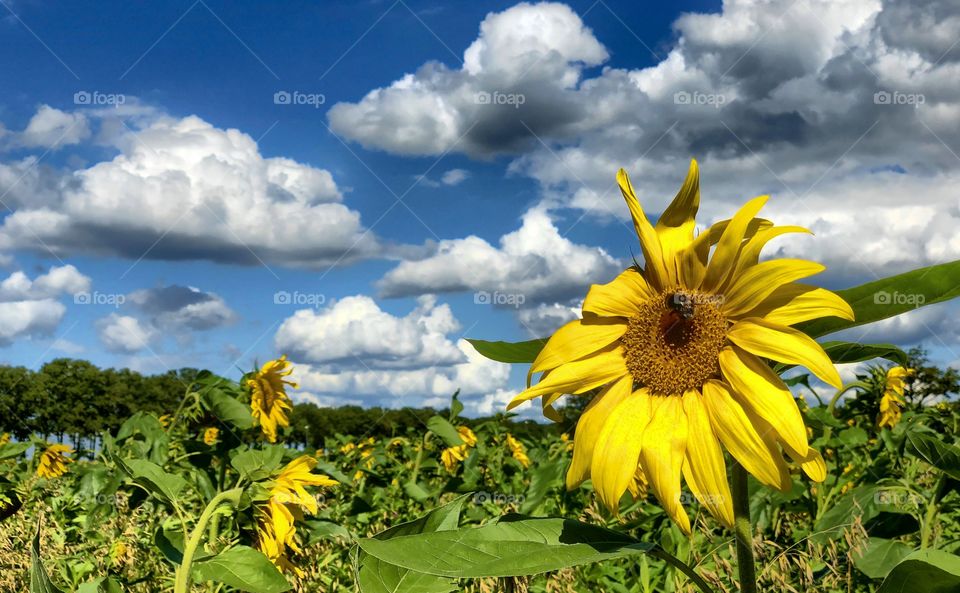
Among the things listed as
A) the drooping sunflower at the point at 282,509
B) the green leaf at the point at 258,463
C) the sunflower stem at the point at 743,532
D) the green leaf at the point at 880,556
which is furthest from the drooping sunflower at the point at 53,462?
the sunflower stem at the point at 743,532

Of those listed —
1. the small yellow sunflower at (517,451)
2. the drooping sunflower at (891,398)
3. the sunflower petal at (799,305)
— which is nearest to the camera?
the sunflower petal at (799,305)

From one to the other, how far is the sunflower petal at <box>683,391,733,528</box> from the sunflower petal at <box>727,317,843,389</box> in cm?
15

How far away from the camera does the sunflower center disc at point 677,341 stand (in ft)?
5.08

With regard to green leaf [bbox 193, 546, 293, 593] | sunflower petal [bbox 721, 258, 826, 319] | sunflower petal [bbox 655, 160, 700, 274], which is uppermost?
sunflower petal [bbox 655, 160, 700, 274]

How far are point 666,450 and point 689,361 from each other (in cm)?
18

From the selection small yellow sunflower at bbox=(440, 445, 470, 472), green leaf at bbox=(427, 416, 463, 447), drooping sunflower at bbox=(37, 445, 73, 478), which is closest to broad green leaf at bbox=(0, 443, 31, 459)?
green leaf at bbox=(427, 416, 463, 447)

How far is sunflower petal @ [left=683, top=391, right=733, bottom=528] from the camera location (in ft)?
4.72

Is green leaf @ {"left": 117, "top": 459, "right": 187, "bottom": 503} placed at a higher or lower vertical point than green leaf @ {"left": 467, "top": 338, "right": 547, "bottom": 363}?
lower

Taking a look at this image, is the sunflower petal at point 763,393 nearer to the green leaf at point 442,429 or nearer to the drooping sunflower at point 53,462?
the green leaf at point 442,429

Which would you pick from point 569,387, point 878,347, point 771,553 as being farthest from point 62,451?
point 878,347

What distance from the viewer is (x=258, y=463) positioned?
8.70 ft

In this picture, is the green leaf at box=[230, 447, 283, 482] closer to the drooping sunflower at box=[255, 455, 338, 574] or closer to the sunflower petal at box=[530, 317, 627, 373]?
the drooping sunflower at box=[255, 455, 338, 574]

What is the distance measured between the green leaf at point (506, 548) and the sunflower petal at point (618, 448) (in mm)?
133

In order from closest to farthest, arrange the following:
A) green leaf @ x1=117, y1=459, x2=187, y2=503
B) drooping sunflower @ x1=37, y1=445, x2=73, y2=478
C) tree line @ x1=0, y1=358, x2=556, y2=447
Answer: green leaf @ x1=117, y1=459, x2=187, y2=503 < drooping sunflower @ x1=37, y1=445, x2=73, y2=478 < tree line @ x1=0, y1=358, x2=556, y2=447
